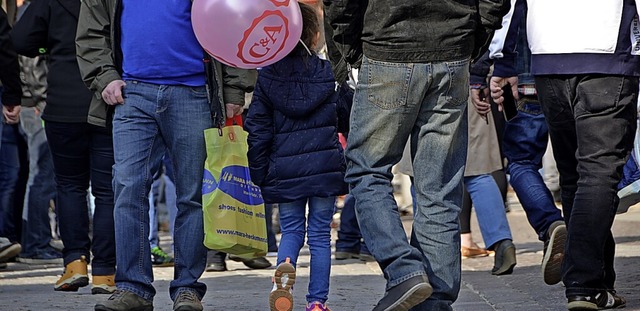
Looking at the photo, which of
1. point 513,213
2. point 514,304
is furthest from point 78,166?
point 513,213

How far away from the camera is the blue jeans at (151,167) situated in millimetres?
6406

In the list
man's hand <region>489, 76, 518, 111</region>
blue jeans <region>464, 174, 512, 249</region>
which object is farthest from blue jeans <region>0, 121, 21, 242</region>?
man's hand <region>489, 76, 518, 111</region>

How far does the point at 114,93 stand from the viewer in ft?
21.0

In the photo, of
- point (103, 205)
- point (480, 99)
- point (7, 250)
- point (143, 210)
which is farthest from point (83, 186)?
point (480, 99)

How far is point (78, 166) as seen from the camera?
7914mm

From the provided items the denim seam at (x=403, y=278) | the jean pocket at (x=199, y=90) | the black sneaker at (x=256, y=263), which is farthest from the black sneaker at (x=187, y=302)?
the black sneaker at (x=256, y=263)

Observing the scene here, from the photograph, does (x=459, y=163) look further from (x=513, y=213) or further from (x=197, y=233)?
(x=513, y=213)

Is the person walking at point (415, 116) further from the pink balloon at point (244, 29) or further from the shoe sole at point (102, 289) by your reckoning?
the shoe sole at point (102, 289)

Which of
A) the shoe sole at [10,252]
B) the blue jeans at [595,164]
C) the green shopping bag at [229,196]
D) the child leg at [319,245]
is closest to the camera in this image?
the blue jeans at [595,164]

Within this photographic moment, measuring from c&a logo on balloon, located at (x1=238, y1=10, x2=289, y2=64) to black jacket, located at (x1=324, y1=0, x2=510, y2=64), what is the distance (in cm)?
102

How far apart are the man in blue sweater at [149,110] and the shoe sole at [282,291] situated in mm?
415

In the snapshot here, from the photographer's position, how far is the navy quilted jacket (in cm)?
662

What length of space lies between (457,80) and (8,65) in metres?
4.08

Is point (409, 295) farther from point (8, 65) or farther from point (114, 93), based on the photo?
point (8, 65)
